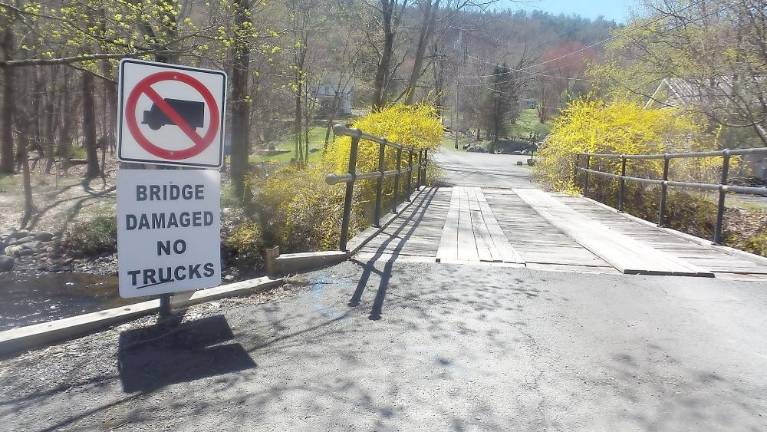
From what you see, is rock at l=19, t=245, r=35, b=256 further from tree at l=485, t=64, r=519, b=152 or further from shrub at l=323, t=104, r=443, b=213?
tree at l=485, t=64, r=519, b=152

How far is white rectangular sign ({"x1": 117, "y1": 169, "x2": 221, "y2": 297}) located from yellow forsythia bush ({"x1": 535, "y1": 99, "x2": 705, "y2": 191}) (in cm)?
1091

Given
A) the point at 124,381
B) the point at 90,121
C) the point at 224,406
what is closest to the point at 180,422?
the point at 224,406

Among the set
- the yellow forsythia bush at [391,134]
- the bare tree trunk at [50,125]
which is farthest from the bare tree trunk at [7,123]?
the yellow forsythia bush at [391,134]

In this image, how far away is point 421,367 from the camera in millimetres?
3166

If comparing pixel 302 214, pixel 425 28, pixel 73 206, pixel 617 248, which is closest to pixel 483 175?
pixel 425 28

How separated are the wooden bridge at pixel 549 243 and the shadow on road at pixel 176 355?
2.30m

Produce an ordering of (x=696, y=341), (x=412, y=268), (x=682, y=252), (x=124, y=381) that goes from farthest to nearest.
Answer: (x=682, y=252), (x=412, y=268), (x=696, y=341), (x=124, y=381)

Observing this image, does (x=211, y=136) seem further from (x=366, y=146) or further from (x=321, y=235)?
(x=366, y=146)

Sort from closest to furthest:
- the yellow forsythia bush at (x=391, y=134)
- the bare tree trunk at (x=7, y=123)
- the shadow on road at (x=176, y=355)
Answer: the shadow on road at (x=176, y=355) < the yellow forsythia bush at (x=391, y=134) < the bare tree trunk at (x=7, y=123)

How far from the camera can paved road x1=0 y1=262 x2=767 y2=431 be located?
2.64 m

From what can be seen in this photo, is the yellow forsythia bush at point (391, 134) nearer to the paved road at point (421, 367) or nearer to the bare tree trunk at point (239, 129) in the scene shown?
the bare tree trunk at point (239, 129)

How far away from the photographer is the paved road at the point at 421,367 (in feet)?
8.67

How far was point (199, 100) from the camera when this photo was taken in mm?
3953

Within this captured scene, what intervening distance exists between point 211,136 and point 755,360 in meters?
3.81
